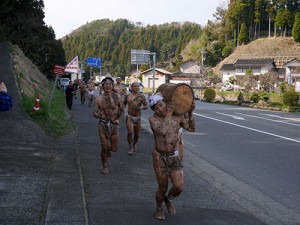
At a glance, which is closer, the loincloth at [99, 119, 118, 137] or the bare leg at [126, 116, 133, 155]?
the loincloth at [99, 119, 118, 137]

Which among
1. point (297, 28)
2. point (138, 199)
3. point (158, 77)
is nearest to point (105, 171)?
point (138, 199)

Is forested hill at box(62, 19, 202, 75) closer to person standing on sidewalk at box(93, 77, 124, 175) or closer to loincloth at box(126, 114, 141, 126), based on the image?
loincloth at box(126, 114, 141, 126)

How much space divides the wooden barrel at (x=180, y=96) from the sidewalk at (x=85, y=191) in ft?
4.62

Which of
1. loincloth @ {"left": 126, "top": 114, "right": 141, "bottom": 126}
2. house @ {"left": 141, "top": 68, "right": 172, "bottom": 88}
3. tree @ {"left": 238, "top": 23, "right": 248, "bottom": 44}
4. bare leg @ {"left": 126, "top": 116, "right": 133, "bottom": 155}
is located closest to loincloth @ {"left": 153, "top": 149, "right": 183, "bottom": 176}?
bare leg @ {"left": 126, "top": 116, "right": 133, "bottom": 155}

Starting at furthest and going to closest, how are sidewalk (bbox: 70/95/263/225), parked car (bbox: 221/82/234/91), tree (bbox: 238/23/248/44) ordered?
tree (bbox: 238/23/248/44) → parked car (bbox: 221/82/234/91) → sidewalk (bbox: 70/95/263/225)

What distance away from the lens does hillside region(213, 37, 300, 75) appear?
85062 mm

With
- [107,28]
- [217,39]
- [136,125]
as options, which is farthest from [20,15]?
[107,28]

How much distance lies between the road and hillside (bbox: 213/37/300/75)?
236ft

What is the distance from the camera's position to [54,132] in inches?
471

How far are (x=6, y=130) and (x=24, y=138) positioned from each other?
770 millimetres

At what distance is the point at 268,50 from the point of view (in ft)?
300

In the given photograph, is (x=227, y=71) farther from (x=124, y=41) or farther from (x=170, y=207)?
(x=170, y=207)

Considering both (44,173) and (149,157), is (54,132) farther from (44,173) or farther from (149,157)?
(44,173)

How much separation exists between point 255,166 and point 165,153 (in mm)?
4659
